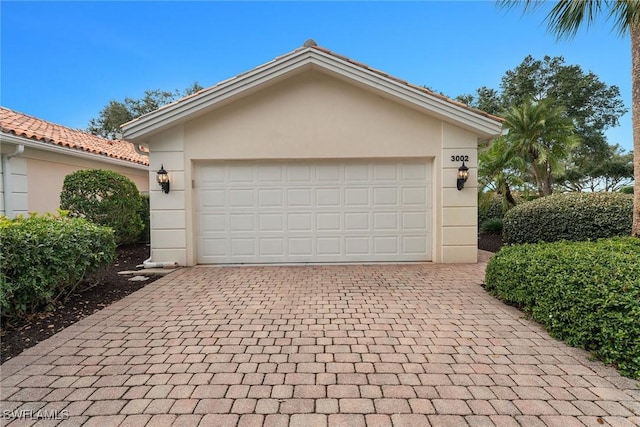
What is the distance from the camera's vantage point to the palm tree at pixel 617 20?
4.66 m

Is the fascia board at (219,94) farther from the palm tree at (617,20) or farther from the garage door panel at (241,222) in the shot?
the palm tree at (617,20)

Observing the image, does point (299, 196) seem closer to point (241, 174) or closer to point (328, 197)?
point (328, 197)

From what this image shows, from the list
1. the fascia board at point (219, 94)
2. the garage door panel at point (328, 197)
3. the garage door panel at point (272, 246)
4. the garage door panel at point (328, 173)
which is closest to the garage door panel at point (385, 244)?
the garage door panel at point (328, 197)

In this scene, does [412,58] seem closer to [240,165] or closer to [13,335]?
[240,165]

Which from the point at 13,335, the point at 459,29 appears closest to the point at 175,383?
the point at 13,335

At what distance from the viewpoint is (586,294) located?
2889mm

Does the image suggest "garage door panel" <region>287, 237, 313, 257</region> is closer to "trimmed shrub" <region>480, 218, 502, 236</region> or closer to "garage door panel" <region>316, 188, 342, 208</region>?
"garage door panel" <region>316, 188, 342, 208</region>

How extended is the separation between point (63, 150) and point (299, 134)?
624cm

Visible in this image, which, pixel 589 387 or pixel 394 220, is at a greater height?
pixel 394 220

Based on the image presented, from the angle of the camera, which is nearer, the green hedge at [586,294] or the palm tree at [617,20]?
the green hedge at [586,294]

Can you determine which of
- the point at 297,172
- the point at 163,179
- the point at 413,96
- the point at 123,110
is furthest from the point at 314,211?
the point at 123,110

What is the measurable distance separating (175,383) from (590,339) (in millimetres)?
3596

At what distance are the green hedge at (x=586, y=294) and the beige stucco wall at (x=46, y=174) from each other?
1018cm

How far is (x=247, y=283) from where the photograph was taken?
5.36m
